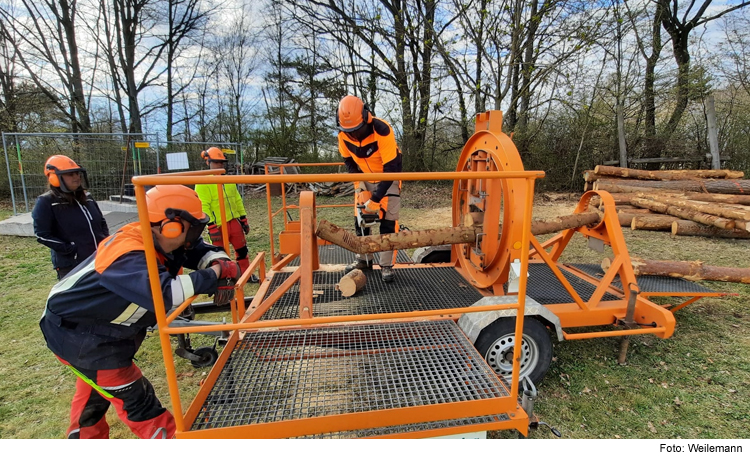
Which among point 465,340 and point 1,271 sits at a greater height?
point 465,340

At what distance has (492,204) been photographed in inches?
131

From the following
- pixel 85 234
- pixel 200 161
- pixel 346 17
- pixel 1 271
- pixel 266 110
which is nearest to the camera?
pixel 85 234

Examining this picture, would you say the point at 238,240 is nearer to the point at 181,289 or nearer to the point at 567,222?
Result: the point at 181,289

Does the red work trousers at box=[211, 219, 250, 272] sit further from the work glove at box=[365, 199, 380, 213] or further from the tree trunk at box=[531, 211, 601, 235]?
the tree trunk at box=[531, 211, 601, 235]

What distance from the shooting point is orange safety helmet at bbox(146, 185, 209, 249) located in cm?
199

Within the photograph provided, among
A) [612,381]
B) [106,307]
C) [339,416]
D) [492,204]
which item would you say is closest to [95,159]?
[106,307]

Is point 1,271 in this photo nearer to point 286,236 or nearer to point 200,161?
point 286,236

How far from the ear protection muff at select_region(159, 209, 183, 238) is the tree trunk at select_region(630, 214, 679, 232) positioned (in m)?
9.65

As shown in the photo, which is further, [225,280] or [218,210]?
[218,210]

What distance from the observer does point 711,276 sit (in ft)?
13.8

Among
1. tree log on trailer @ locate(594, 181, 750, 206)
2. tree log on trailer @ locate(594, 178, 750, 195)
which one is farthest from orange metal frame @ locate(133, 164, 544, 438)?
tree log on trailer @ locate(594, 178, 750, 195)

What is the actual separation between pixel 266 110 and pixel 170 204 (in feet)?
59.6

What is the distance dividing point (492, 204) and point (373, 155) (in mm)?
1550

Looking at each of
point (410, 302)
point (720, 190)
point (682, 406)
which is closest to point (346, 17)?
point (720, 190)
